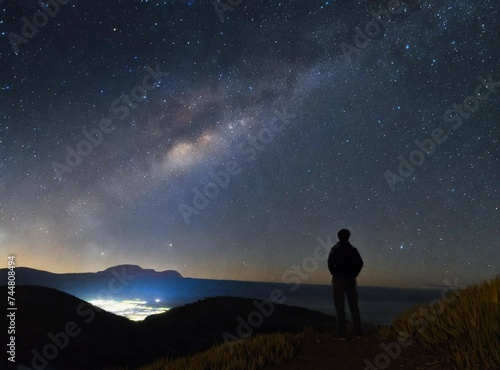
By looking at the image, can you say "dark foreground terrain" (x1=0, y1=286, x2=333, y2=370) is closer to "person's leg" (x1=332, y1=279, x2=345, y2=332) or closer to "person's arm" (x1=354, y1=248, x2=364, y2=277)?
"person's leg" (x1=332, y1=279, x2=345, y2=332)

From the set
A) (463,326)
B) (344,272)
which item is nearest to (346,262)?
(344,272)

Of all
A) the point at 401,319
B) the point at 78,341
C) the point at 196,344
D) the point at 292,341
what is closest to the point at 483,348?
the point at 401,319

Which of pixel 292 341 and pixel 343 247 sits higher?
pixel 343 247

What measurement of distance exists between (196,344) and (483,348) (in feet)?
35.5

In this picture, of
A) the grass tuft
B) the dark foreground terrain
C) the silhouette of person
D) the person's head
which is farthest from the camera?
the dark foreground terrain

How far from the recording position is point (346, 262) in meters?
7.67

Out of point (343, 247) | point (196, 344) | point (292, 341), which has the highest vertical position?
point (343, 247)

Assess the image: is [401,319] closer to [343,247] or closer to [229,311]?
[343,247]

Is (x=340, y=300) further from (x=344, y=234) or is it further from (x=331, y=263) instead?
(x=344, y=234)

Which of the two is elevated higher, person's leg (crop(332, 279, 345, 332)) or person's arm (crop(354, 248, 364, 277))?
person's arm (crop(354, 248, 364, 277))

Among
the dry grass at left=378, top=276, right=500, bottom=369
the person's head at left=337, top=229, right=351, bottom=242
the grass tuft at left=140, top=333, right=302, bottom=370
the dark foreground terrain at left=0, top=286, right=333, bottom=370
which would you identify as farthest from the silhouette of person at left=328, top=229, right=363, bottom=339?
the dark foreground terrain at left=0, top=286, right=333, bottom=370

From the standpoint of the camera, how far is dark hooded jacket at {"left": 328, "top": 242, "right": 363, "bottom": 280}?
766cm

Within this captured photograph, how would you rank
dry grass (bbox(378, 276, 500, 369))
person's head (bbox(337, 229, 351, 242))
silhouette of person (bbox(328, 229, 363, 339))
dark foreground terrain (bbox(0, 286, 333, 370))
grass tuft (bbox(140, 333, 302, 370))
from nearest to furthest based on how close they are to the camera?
dry grass (bbox(378, 276, 500, 369)), grass tuft (bbox(140, 333, 302, 370)), silhouette of person (bbox(328, 229, 363, 339)), person's head (bbox(337, 229, 351, 242)), dark foreground terrain (bbox(0, 286, 333, 370))

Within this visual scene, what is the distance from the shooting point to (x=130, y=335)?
1461cm
